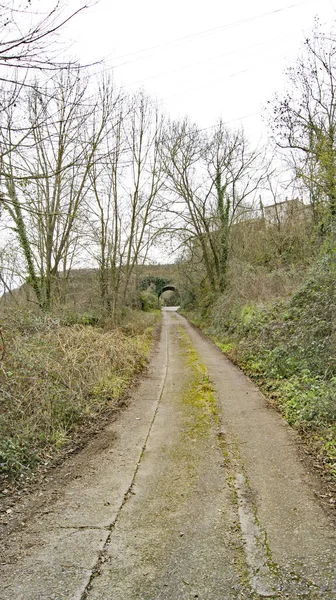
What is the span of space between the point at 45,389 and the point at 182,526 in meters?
3.43

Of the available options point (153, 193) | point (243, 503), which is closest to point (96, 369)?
point (243, 503)

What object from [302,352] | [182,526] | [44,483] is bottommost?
[182,526]

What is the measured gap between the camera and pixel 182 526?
3.43 m

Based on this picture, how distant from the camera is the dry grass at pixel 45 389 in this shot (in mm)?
5008

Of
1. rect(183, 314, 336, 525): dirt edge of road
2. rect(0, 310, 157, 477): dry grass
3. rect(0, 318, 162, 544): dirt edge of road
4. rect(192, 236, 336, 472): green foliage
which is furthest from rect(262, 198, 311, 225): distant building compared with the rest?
rect(0, 318, 162, 544): dirt edge of road

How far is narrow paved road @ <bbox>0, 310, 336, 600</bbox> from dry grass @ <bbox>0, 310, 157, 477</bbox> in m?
0.68

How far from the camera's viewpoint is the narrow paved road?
2.69 meters

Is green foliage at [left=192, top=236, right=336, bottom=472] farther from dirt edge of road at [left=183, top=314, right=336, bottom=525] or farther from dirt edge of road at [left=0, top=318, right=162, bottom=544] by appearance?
dirt edge of road at [left=0, top=318, right=162, bottom=544]

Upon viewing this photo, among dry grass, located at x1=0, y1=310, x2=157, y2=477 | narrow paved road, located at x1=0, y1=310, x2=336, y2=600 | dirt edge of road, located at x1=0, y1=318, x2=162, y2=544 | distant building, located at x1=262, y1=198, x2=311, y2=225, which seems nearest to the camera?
narrow paved road, located at x1=0, y1=310, x2=336, y2=600

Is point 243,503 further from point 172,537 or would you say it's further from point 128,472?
point 128,472

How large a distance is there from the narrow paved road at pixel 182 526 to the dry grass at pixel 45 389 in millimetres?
676

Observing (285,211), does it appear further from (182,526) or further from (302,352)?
(182,526)

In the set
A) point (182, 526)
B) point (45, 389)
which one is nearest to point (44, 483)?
point (182, 526)

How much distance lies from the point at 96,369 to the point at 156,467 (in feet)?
12.7
